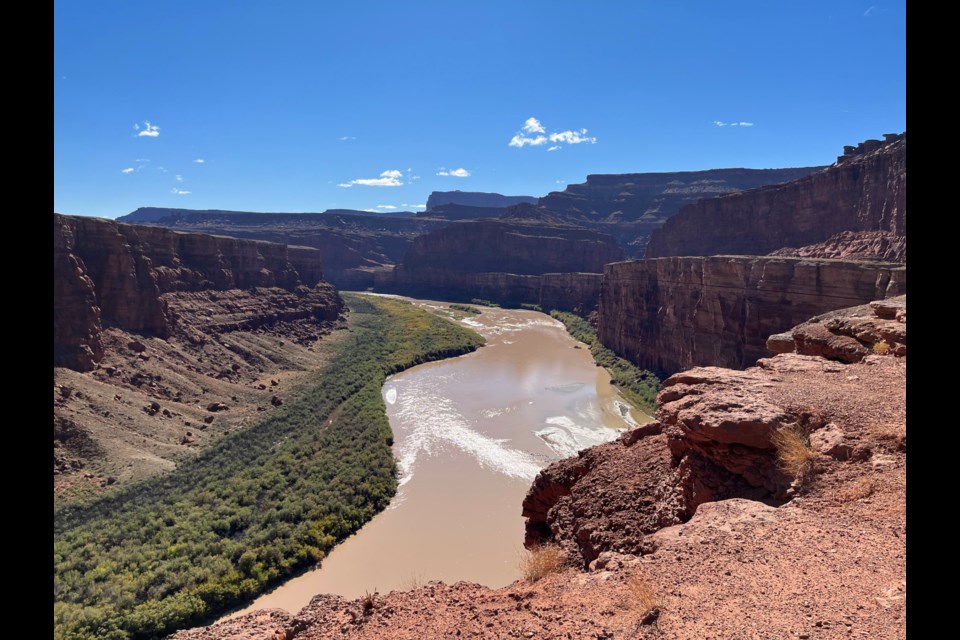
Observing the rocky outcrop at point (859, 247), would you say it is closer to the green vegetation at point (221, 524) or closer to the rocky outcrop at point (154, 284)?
the green vegetation at point (221, 524)

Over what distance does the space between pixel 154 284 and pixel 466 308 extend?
174 feet

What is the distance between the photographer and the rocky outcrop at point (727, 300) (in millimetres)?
21875

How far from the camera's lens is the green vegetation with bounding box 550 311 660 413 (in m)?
33.5

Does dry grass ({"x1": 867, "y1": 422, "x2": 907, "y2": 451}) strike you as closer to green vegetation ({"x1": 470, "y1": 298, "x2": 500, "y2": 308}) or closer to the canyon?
the canyon

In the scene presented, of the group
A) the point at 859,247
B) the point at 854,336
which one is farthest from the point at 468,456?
the point at 859,247

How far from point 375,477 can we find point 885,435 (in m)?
18.4

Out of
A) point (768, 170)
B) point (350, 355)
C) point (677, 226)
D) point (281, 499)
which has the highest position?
point (768, 170)

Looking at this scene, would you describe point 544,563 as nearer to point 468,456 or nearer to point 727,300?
point 468,456

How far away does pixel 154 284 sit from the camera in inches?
1334

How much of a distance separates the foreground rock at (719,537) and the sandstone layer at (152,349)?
18764 millimetres

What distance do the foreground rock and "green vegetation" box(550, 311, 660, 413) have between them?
1510 cm
